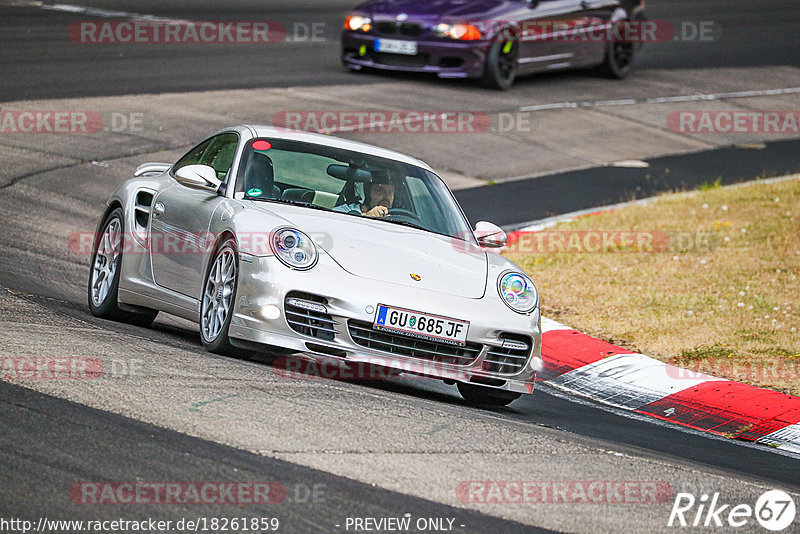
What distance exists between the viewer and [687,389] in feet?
28.3

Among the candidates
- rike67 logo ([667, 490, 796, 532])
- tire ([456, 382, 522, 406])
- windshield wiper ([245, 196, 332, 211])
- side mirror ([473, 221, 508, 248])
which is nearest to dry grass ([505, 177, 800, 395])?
side mirror ([473, 221, 508, 248])

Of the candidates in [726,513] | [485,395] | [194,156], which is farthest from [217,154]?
[726,513]

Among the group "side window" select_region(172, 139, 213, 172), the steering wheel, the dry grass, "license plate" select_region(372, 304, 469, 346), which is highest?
"side window" select_region(172, 139, 213, 172)

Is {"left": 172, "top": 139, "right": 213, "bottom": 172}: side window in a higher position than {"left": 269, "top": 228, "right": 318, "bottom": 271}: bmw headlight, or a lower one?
higher

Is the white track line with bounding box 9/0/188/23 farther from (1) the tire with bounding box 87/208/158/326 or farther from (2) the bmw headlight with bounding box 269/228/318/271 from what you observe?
(2) the bmw headlight with bounding box 269/228/318/271

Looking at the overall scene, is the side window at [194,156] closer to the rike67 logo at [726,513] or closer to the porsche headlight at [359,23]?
the rike67 logo at [726,513]

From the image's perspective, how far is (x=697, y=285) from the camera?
36.7 ft

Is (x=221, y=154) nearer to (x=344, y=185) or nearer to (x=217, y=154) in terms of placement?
(x=217, y=154)

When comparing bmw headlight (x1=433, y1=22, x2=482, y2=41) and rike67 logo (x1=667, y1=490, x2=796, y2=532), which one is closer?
rike67 logo (x1=667, y1=490, x2=796, y2=532)

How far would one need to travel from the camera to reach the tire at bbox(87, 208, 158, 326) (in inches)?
335

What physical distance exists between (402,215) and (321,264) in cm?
123

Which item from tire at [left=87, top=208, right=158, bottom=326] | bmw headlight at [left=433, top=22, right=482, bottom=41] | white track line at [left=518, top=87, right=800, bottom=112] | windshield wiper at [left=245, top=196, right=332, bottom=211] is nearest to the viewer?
windshield wiper at [left=245, top=196, right=332, bottom=211]

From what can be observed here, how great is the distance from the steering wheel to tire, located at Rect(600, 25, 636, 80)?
1395cm

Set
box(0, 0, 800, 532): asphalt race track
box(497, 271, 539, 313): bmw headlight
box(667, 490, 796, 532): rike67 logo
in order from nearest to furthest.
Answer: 1. box(0, 0, 800, 532): asphalt race track
2. box(667, 490, 796, 532): rike67 logo
3. box(497, 271, 539, 313): bmw headlight
